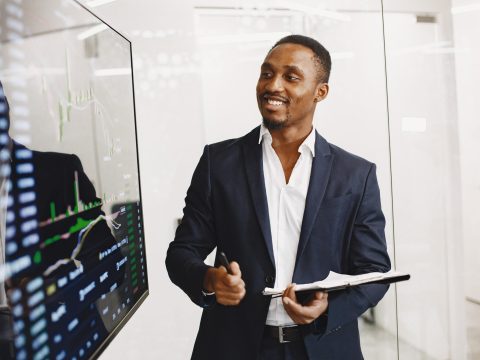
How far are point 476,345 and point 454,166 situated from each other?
1019 millimetres

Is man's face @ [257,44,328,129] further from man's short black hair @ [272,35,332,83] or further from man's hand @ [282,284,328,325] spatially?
man's hand @ [282,284,328,325]

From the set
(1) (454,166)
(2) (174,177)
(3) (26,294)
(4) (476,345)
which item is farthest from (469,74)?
(3) (26,294)

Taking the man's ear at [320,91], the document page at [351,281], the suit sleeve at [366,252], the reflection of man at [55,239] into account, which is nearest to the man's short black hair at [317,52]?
the man's ear at [320,91]

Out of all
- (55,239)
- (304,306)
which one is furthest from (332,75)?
(55,239)

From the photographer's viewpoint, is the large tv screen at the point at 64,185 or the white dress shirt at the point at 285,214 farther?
the white dress shirt at the point at 285,214

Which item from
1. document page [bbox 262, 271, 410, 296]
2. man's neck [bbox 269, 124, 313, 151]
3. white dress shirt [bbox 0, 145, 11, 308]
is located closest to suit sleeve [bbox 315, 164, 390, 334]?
document page [bbox 262, 271, 410, 296]

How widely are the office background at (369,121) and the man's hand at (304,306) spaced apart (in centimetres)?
87

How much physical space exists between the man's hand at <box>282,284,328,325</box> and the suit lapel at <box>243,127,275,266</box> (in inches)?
7.0

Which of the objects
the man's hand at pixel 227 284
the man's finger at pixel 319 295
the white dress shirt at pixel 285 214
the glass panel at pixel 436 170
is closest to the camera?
the man's hand at pixel 227 284

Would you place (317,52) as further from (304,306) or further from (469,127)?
(469,127)

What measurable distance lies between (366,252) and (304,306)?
31 centimetres

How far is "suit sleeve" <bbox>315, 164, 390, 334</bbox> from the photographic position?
4.99 feet

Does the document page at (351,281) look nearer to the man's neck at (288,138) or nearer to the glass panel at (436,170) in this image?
the man's neck at (288,138)

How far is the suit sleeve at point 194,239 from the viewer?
1488 mm
